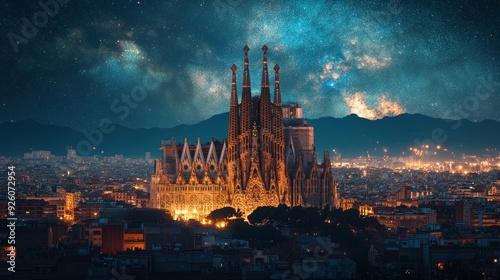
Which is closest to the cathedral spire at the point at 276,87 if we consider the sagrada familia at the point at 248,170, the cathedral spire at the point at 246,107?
the sagrada familia at the point at 248,170

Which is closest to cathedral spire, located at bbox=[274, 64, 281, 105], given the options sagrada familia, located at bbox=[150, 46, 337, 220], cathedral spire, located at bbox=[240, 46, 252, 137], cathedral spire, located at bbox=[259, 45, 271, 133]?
sagrada familia, located at bbox=[150, 46, 337, 220]

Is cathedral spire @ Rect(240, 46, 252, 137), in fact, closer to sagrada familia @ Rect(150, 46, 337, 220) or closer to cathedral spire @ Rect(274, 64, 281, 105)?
sagrada familia @ Rect(150, 46, 337, 220)

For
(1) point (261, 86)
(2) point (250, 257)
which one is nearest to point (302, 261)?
(2) point (250, 257)

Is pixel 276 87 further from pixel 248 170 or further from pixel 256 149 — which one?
pixel 248 170

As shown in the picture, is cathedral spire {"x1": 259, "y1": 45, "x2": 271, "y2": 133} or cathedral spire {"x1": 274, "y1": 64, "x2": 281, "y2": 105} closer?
cathedral spire {"x1": 259, "y1": 45, "x2": 271, "y2": 133}

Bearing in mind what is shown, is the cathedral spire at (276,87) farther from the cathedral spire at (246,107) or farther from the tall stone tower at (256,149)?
the cathedral spire at (246,107)

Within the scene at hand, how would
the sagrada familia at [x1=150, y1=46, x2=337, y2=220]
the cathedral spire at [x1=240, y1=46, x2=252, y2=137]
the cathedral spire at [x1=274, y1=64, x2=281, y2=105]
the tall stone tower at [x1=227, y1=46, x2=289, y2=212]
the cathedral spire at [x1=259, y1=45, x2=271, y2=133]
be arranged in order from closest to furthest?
1. the tall stone tower at [x1=227, y1=46, x2=289, y2=212]
2. the sagrada familia at [x1=150, y1=46, x2=337, y2=220]
3. the cathedral spire at [x1=259, y1=45, x2=271, y2=133]
4. the cathedral spire at [x1=240, y1=46, x2=252, y2=137]
5. the cathedral spire at [x1=274, y1=64, x2=281, y2=105]

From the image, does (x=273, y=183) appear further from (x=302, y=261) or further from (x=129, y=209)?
(x=302, y=261)

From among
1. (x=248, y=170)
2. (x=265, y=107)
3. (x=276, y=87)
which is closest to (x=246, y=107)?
(x=265, y=107)
